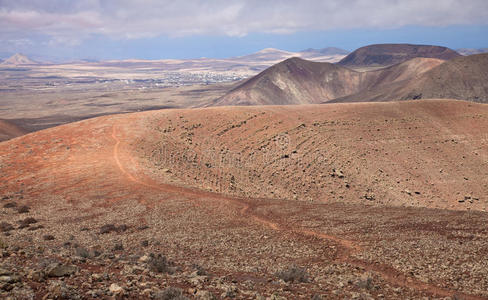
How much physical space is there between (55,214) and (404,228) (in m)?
18.1

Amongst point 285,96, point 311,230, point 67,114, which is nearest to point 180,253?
point 311,230

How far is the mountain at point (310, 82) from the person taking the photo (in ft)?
424

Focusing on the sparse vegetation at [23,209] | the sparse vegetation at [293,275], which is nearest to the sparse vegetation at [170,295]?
the sparse vegetation at [293,275]

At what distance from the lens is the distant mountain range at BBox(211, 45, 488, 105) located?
9731 cm

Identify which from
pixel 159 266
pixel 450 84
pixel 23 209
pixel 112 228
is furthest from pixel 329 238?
pixel 450 84

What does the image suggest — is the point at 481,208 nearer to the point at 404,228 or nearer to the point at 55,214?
the point at 404,228

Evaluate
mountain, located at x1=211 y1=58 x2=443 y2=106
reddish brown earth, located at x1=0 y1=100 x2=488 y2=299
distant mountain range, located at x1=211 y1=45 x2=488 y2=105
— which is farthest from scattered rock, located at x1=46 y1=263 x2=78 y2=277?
mountain, located at x1=211 y1=58 x2=443 y2=106

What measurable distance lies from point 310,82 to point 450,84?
57519 mm

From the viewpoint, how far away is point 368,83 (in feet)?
468

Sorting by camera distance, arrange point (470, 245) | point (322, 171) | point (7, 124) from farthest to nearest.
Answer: point (7, 124), point (322, 171), point (470, 245)

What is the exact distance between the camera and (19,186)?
23.5 meters

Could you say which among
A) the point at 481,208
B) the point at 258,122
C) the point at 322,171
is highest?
the point at 258,122

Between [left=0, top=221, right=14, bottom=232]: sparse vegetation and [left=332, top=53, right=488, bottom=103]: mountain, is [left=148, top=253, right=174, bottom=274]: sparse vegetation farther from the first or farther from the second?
[left=332, top=53, right=488, bottom=103]: mountain

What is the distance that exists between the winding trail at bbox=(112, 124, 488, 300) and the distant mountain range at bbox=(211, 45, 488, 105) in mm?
89397
